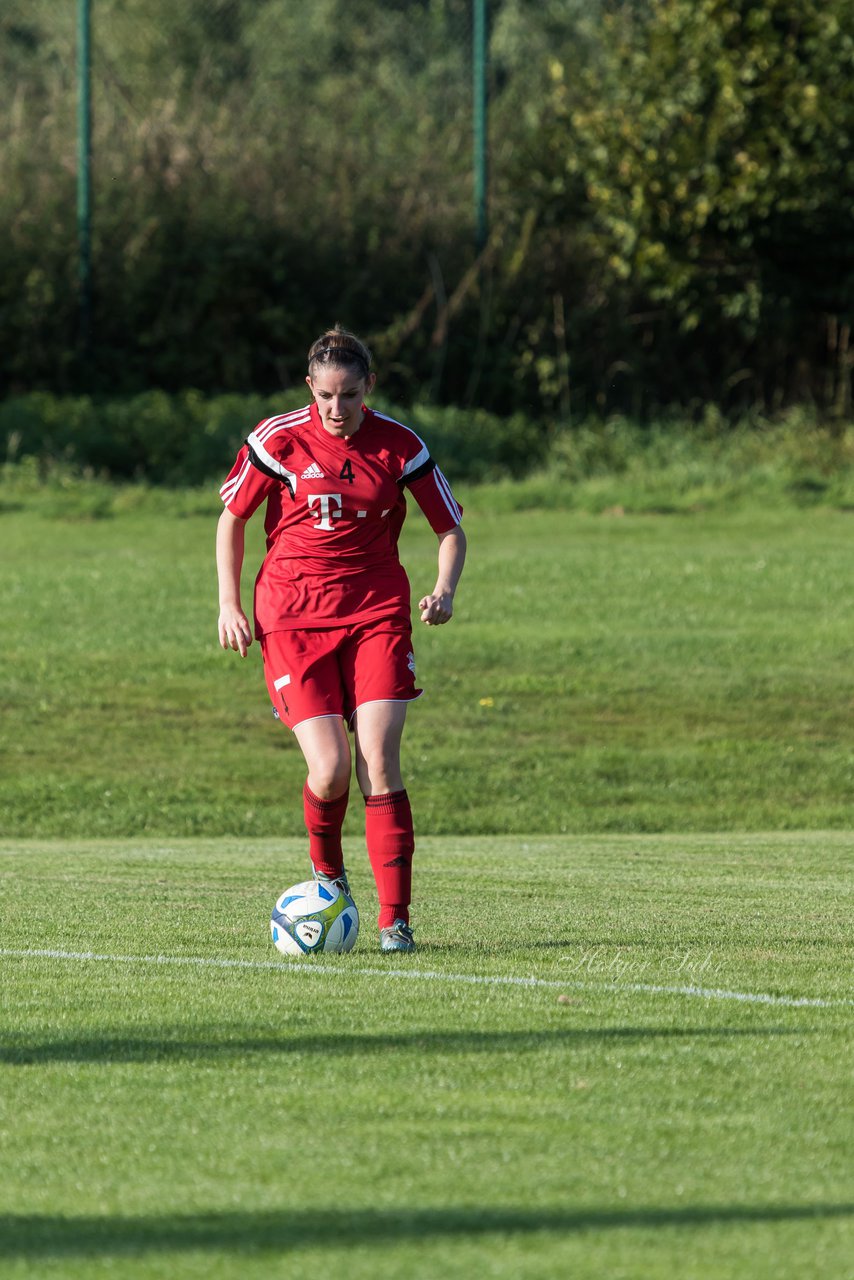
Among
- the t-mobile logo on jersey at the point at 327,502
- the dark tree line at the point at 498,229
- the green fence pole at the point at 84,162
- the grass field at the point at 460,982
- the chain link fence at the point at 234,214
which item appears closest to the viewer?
the grass field at the point at 460,982

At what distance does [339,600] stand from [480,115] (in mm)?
21117

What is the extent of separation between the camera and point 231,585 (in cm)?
707

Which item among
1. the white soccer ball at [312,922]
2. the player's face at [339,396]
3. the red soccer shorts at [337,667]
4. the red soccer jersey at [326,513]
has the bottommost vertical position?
the white soccer ball at [312,922]

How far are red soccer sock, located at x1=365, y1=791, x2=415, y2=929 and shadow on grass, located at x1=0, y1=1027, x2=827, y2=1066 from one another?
1610mm

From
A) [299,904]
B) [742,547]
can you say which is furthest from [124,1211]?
[742,547]

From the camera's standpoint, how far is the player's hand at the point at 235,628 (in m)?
6.96

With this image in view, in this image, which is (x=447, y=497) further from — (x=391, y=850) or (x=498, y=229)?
(x=498, y=229)

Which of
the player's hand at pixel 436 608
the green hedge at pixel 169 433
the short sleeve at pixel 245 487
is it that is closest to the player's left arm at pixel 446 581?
the player's hand at pixel 436 608

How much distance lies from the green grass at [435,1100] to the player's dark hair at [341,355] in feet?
6.84

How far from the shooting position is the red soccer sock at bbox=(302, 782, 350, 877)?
23.2 feet

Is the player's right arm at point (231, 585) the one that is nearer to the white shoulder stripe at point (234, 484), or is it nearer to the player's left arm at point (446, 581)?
the white shoulder stripe at point (234, 484)

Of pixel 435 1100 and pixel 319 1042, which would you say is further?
pixel 319 1042

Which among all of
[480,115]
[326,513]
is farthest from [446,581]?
[480,115]

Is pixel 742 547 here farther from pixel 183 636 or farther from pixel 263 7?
pixel 263 7
